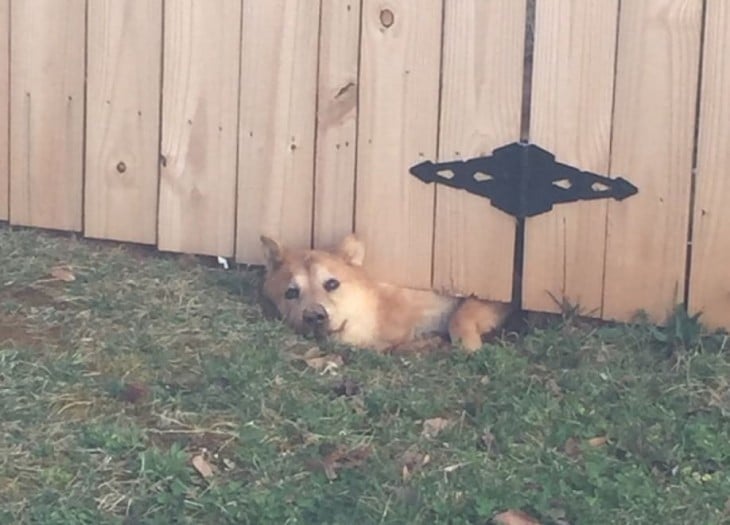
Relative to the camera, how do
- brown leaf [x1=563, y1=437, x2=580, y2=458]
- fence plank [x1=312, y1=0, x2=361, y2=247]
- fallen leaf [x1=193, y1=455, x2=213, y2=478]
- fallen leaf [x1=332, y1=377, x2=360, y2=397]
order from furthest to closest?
fence plank [x1=312, y1=0, x2=361, y2=247]
fallen leaf [x1=332, y1=377, x2=360, y2=397]
brown leaf [x1=563, y1=437, x2=580, y2=458]
fallen leaf [x1=193, y1=455, x2=213, y2=478]

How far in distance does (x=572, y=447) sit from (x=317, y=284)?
1.61 meters

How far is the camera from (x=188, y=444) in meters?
4.11

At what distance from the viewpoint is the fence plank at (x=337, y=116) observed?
17.4 ft

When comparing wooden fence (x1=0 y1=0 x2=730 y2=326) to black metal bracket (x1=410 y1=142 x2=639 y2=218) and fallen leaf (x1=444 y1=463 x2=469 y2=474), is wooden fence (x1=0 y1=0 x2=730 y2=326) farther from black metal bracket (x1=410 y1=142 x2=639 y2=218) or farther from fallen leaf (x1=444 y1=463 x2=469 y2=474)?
fallen leaf (x1=444 y1=463 x2=469 y2=474)

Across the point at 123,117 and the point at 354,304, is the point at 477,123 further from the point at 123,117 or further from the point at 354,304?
the point at 123,117

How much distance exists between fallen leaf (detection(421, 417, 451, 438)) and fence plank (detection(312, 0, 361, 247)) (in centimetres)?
128

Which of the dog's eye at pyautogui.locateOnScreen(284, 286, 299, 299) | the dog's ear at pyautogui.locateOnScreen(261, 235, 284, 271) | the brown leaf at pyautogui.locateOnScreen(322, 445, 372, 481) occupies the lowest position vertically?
the brown leaf at pyautogui.locateOnScreen(322, 445, 372, 481)

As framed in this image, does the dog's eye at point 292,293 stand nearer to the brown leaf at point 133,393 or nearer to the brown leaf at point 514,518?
the brown leaf at point 133,393

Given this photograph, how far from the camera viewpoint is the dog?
5.30 m

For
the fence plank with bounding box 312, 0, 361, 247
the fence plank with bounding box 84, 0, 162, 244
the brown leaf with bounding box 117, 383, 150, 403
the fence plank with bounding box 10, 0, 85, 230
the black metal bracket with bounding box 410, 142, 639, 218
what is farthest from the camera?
the fence plank with bounding box 10, 0, 85, 230

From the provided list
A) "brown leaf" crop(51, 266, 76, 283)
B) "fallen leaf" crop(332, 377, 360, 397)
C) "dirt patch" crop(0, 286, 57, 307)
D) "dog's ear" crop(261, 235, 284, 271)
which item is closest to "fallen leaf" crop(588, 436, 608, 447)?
"fallen leaf" crop(332, 377, 360, 397)

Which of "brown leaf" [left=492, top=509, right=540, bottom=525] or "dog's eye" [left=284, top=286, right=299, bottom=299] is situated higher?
"dog's eye" [left=284, top=286, right=299, bottom=299]

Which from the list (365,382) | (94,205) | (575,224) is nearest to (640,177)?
(575,224)

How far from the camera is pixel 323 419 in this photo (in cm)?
428
